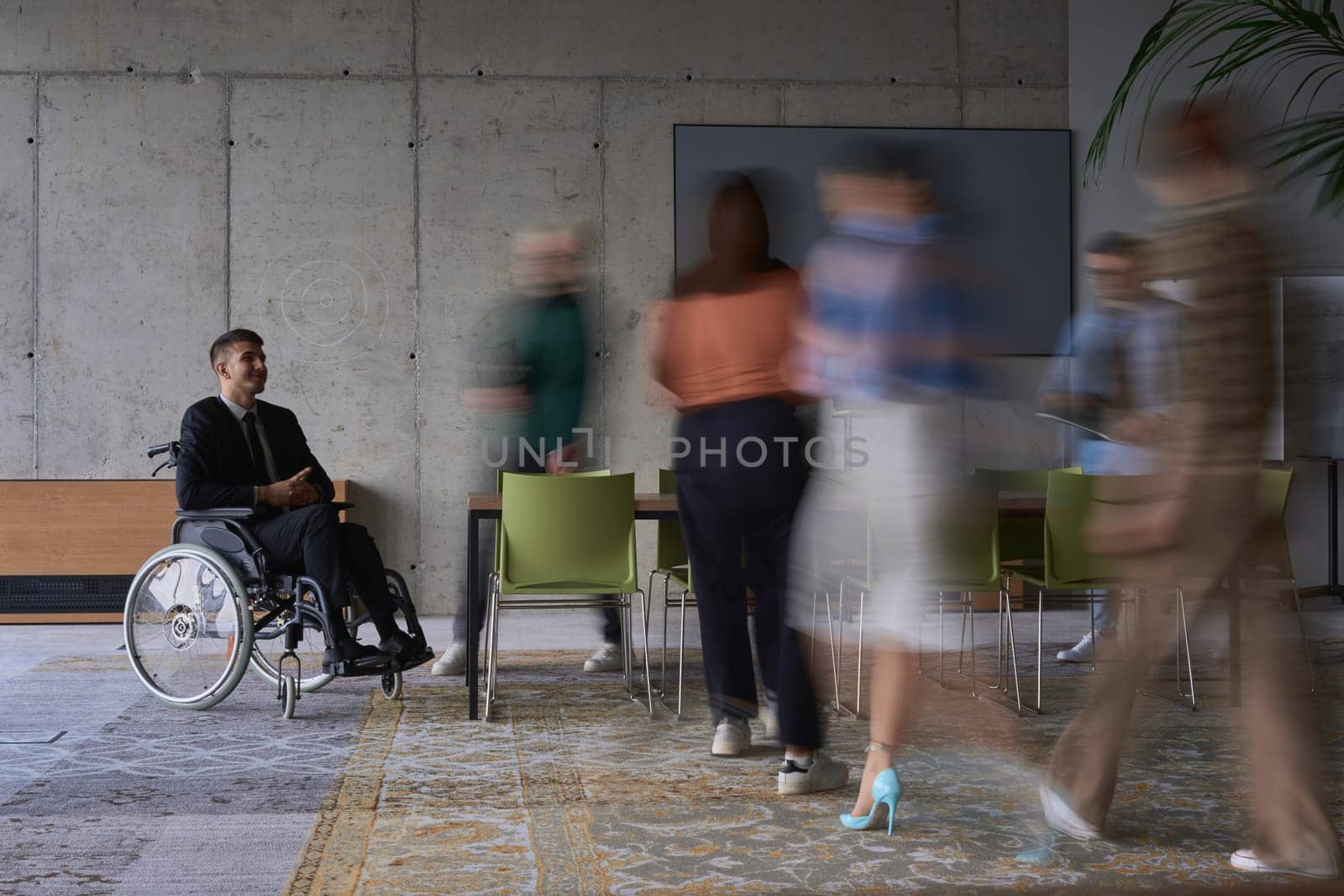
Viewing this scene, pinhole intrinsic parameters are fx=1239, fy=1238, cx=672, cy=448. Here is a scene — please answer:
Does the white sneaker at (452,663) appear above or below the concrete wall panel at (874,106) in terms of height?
below

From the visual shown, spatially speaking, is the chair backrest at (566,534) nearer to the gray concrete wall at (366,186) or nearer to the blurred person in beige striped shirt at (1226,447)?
the blurred person in beige striped shirt at (1226,447)

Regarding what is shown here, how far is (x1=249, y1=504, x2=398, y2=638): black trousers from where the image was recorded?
→ 397 centimetres

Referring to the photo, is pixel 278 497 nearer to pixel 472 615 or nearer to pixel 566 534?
pixel 472 615

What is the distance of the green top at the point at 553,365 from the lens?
496cm

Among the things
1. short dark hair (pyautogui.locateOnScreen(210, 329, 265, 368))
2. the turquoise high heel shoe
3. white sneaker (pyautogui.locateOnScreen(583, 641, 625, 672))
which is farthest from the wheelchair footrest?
the turquoise high heel shoe

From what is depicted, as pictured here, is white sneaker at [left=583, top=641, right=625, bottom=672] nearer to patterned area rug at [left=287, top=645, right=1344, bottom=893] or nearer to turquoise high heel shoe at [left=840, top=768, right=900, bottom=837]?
patterned area rug at [left=287, top=645, right=1344, bottom=893]

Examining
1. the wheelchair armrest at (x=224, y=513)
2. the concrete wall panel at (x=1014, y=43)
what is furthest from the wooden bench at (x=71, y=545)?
the concrete wall panel at (x=1014, y=43)

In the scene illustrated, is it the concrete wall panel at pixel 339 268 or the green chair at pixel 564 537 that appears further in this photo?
the concrete wall panel at pixel 339 268

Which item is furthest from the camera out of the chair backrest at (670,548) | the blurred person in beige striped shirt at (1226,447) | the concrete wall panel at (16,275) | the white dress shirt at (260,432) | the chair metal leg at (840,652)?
the concrete wall panel at (16,275)

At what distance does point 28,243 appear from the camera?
6.89 m

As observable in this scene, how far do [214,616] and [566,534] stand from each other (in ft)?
3.88

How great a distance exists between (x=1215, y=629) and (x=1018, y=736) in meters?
2.82

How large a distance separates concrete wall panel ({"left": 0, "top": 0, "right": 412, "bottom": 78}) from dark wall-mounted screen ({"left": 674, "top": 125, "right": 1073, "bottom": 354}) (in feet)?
6.06

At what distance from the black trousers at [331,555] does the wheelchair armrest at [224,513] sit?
0.05m
